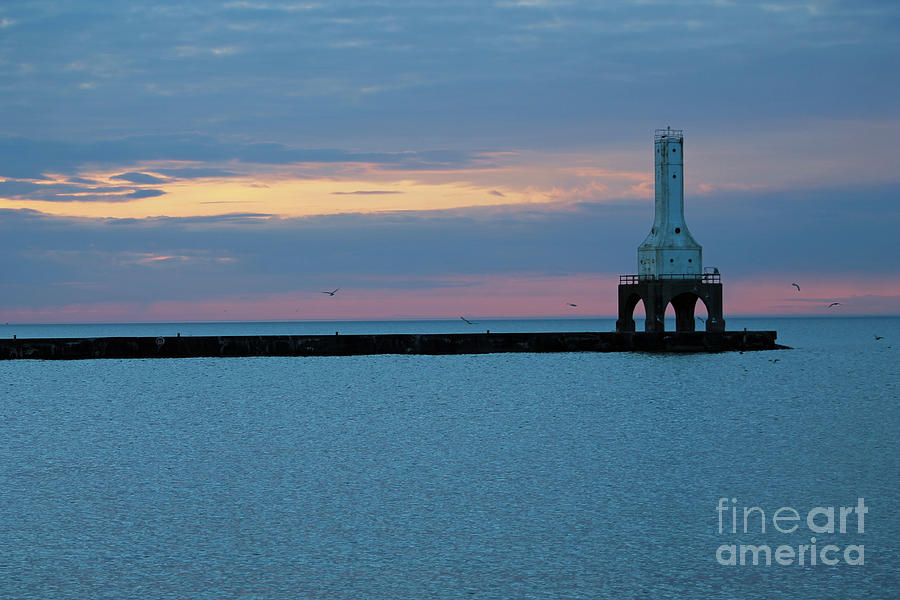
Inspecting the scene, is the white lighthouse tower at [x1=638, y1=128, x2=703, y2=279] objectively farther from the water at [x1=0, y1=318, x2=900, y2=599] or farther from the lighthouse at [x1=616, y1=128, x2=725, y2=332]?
the water at [x1=0, y1=318, x2=900, y2=599]

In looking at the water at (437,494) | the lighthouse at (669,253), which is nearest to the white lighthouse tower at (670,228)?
the lighthouse at (669,253)

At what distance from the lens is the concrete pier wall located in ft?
231

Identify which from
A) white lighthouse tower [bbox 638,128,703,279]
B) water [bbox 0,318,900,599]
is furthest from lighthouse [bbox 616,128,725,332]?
water [bbox 0,318,900,599]

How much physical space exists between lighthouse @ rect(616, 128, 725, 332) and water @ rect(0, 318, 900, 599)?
21885 millimetres

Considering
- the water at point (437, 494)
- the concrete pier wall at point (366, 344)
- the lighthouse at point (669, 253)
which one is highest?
the lighthouse at point (669, 253)

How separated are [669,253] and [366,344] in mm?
23312

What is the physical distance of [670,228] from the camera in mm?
71375

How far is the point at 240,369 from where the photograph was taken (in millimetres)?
86500

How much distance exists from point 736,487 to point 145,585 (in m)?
13.9

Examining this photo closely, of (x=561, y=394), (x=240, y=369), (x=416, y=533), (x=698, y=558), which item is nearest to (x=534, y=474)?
(x=416, y=533)

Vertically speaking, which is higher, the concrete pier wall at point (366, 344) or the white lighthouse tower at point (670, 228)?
the white lighthouse tower at point (670, 228)

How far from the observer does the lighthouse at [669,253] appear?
71188 mm

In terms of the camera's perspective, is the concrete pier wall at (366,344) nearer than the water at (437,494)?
No

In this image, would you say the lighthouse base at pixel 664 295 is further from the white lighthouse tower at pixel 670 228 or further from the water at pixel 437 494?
the water at pixel 437 494
